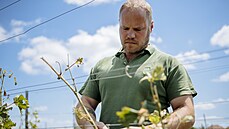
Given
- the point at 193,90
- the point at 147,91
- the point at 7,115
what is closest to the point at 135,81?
the point at 147,91

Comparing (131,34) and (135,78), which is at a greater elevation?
(131,34)

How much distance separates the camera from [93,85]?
110 cm

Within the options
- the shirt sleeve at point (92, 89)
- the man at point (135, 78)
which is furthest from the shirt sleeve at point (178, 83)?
the shirt sleeve at point (92, 89)

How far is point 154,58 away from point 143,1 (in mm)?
189

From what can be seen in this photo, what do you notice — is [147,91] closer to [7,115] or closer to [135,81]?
[135,81]

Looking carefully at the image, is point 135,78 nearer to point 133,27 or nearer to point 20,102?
point 133,27

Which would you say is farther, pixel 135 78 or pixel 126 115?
pixel 135 78

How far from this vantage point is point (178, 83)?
88 cm

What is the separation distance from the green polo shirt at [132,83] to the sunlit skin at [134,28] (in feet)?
0.17

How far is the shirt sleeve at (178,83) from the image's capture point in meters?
0.87

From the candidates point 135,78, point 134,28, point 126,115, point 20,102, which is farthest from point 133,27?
point 126,115

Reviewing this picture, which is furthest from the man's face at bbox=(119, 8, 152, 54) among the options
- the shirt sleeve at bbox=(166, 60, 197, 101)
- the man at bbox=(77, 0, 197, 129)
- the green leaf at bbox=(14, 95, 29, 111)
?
the green leaf at bbox=(14, 95, 29, 111)

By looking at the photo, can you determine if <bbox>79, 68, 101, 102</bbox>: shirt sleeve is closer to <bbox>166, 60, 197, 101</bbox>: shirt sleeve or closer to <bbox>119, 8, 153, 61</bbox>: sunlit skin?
<bbox>119, 8, 153, 61</bbox>: sunlit skin

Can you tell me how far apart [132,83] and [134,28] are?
0.17m
